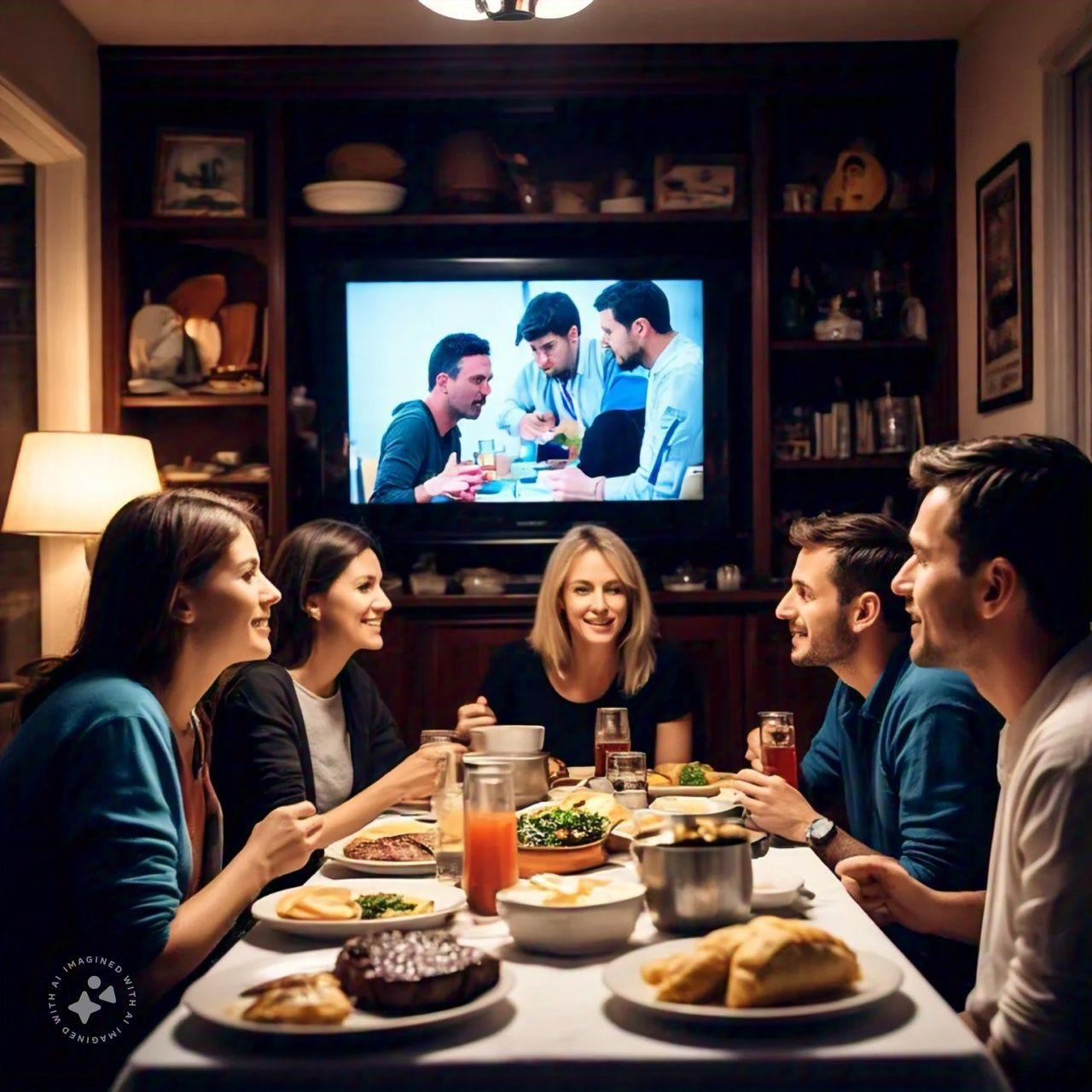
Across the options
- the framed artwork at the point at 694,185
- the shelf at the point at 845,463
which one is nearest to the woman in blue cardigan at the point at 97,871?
the shelf at the point at 845,463

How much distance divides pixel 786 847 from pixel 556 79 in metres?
3.13

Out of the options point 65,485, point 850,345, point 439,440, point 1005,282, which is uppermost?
point 1005,282

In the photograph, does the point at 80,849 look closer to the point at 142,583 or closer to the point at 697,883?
the point at 142,583

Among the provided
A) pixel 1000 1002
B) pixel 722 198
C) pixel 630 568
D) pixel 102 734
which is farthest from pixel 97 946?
pixel 722 198

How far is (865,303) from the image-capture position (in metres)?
4.63

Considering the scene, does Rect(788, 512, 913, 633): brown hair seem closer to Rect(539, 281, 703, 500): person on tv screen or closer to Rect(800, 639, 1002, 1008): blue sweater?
Rect(800, 639, 1002, 1008): blue sweater

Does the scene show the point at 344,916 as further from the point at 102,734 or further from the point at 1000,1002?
the point at 1000,1002

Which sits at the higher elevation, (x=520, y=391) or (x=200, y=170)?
(x=200, y=170)

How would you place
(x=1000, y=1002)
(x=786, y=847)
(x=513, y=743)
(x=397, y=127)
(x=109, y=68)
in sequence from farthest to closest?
(x=397, y=127)
(x=109, y=68)
(x=513, y=743)
(x=786, y=847)
(x=1000, y=1002)

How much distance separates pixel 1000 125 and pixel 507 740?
8.87 ft

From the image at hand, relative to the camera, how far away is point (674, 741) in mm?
3238

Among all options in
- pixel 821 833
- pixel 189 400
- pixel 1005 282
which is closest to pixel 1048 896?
pixel 821 833

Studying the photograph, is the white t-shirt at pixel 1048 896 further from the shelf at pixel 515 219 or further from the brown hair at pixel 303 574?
the shelf at pixel 515 219

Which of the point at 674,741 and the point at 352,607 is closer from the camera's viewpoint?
the point at 352,607
